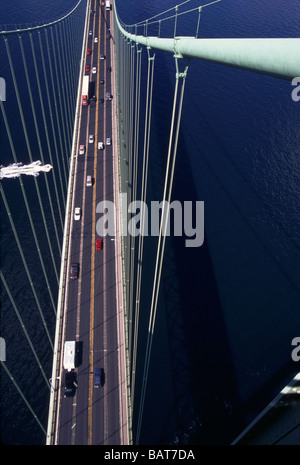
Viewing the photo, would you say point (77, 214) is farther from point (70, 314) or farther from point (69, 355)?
point (69, 355)

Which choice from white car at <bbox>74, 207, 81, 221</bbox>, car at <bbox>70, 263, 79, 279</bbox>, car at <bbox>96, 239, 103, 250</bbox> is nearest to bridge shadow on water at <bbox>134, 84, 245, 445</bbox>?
car at <bbox>96, 239, 103, 250</bbox>

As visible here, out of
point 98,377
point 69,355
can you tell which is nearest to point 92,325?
point 69,355

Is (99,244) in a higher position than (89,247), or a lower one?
higher

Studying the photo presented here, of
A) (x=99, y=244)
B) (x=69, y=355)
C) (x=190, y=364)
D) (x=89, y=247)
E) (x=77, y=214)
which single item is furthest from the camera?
(x=77, y=214)

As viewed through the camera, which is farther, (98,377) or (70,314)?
(70,314)

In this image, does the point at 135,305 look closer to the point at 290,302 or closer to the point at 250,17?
the point at 290,302

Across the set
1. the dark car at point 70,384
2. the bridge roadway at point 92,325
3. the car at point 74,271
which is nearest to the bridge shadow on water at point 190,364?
the bridge roadway at point 92,325

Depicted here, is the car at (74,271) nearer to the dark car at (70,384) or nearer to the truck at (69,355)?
the truck at (69,355)

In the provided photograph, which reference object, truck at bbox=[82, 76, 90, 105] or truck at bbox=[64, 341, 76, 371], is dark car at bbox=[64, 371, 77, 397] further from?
truck at bbox=[82, 76, 90, 105]
